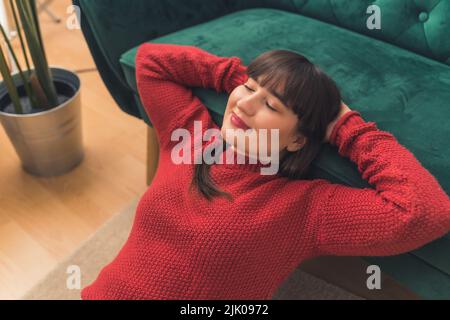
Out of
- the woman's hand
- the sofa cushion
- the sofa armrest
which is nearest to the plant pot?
the sofa armrest

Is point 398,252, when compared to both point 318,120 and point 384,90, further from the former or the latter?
point 384,90

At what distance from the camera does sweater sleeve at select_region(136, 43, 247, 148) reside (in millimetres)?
988

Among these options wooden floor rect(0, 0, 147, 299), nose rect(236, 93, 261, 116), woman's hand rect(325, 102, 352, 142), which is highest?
nose rect(236, 93, 261, 116)

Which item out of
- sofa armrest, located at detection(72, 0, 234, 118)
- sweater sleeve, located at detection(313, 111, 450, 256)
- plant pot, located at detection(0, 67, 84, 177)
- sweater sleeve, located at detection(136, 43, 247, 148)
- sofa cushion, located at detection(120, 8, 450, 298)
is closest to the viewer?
sweater sleeve, located at detection(313, 111, 450, 256)

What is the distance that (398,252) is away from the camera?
2.60 feet

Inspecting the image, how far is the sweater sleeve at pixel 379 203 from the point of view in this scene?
0.75 metres

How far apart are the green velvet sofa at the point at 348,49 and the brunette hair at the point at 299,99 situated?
0.16 ft

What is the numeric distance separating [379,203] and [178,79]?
53 centimetres

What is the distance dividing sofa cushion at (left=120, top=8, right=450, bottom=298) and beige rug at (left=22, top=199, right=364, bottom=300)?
319 mm

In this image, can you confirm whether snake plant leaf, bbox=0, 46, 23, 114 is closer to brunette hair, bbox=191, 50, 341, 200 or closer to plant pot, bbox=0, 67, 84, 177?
plant pot, bbox=0, 67, 84, 177

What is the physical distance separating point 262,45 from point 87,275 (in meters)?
0.77

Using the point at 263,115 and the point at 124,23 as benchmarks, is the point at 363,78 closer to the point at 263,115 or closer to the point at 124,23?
the point at 263,115

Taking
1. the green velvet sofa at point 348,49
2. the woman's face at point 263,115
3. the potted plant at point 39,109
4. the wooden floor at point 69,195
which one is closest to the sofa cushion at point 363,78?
the green velvet sofa at point 348,49
